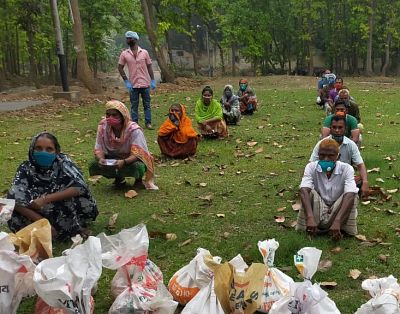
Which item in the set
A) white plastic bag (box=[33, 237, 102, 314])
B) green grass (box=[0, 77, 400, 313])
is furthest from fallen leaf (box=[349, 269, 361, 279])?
white plastic bag (box=[33, 237, 102, 314])

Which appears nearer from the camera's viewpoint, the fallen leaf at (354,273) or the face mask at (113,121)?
the fallen leaf at (354,273)

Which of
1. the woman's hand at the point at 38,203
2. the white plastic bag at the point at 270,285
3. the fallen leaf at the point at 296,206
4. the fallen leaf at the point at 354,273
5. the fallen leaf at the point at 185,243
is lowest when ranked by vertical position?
the fallen leaf at the point at 296,206

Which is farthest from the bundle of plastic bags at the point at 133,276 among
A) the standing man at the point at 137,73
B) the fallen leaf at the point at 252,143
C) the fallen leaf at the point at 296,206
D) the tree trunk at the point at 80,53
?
the tree trunk at the point at 80,53

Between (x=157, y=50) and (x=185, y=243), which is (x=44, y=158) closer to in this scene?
(x=185, y=243)

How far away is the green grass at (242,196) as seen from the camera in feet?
13.2

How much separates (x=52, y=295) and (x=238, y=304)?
1.03m

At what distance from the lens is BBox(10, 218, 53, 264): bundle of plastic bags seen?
3.09 metres

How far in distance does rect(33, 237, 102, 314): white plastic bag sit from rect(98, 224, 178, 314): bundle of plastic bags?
0.98ft

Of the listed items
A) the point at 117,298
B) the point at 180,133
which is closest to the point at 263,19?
the point at 180,133

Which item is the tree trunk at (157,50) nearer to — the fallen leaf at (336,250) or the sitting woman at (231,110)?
the sitting woman at (231,110)

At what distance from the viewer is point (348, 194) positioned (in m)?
4.29

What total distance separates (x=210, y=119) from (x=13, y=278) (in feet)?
22.3

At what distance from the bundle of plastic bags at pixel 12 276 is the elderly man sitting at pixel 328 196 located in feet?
7.87

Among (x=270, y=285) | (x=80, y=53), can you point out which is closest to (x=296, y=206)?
(x=270, y=285)
